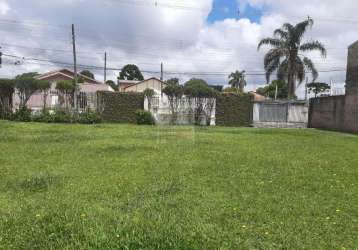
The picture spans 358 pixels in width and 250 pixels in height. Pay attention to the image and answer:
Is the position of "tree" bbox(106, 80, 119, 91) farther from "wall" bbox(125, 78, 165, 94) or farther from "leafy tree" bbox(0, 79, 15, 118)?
"leafy tree" bbox(0, 79, 15, 118)

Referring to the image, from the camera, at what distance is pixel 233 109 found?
87.6ft

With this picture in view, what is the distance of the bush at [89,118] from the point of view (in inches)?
910

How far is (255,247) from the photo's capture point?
3982 millimetres

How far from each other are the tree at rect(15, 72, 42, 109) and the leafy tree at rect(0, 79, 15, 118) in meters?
0.36

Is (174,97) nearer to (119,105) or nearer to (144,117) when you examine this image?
(144,117)

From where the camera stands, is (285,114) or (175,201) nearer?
(175,201)

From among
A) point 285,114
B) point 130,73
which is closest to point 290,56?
point 285,114

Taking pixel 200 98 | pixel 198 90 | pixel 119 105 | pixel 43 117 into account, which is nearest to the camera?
pixel 43 117

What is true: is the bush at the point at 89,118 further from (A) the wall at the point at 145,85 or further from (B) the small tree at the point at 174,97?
(A) the wall at the point at 145,85

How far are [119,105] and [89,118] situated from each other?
101 inches

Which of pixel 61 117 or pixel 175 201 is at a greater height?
pixel 61 117

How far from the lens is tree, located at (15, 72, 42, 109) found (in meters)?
23.4

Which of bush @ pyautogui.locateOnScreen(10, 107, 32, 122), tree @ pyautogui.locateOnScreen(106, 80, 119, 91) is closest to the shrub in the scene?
bush @ pyautogui.locateOnScreen(10, 107, 32, 122)

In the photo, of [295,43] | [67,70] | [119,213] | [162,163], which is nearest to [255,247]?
[119,213]
